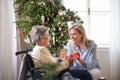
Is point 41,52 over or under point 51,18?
under

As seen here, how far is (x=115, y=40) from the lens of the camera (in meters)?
4.03

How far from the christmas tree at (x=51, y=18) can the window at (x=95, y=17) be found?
0.77 m

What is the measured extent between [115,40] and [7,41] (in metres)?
1.69

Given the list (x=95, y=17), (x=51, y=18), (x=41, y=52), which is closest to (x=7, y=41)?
(x=51, y=18)

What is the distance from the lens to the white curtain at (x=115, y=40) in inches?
157

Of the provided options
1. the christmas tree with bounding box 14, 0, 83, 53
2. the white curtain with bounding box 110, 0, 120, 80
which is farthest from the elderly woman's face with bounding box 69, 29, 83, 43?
the white curtain with bounding box 110, 0, 120, 80

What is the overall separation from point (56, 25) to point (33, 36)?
36.1 inches

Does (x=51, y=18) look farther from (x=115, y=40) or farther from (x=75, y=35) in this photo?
(x=115, y=40)

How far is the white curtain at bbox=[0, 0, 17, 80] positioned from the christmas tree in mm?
455

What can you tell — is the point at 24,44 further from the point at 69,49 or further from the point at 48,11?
the point at 69,49

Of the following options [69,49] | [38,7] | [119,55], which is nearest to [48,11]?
[38,7]

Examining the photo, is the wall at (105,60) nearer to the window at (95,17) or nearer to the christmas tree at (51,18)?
the window at (95,17)

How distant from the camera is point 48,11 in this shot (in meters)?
3.49

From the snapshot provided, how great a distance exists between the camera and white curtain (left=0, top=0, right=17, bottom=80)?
12.9 feet
